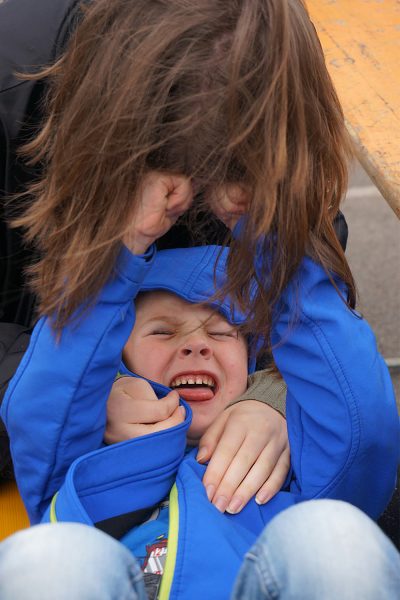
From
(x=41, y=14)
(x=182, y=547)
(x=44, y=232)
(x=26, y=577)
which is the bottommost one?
(x=182, y=547)

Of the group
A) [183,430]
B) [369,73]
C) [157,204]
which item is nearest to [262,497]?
[183,430]

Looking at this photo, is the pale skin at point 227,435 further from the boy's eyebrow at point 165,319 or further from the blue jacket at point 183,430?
the boy's eyebrow at point 165,319

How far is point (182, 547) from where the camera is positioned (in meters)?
1.16

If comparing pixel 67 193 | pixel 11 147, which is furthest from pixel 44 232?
pixel 11 147

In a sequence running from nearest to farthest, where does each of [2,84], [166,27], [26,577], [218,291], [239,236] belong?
[26,577], [166,27], [239,236], [218,291], [2,84]

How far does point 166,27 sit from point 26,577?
2.07ft

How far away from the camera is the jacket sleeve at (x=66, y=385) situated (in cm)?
119

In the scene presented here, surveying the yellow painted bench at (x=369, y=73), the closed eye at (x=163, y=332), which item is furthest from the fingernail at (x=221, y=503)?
the yellow painted bench at (x=369, y=73)

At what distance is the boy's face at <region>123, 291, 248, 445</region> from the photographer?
4.77 feet

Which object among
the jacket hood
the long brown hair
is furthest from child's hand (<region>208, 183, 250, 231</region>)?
the jacket hood

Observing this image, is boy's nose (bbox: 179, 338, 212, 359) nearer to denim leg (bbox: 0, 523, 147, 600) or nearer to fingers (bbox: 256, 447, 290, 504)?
fingers (bbox: 256, 447, 290, 504)

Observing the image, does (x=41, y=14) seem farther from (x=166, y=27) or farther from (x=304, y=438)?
(x=304, y=438)

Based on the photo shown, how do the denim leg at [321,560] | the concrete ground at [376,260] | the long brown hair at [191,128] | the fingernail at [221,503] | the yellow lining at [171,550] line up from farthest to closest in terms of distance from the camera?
the concrete ground at [376,260] → the fingernail at [221,503] → the yellow lining at [171,550] → the long brown hair at [191,128] → the denim leg at [321,560]

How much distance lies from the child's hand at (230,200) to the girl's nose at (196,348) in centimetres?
35
